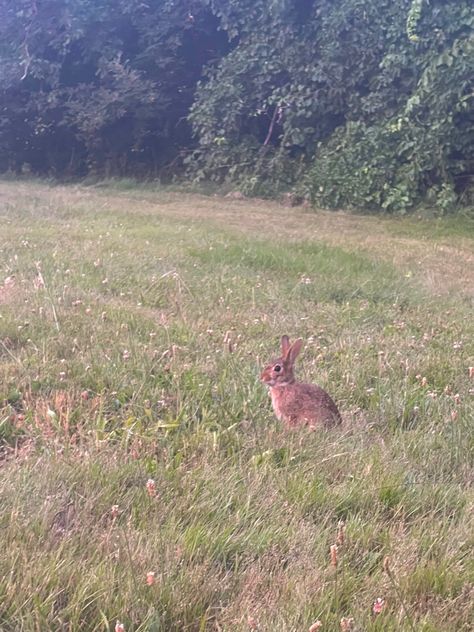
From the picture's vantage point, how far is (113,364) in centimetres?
368

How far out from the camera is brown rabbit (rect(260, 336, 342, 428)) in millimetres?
3139

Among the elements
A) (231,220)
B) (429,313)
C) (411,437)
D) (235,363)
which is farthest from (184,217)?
(411,437)

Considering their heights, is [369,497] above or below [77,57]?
below

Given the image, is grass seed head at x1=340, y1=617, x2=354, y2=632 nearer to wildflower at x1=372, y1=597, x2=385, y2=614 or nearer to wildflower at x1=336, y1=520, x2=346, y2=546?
wildflower at x1=372, y1=597, x2=385, y2=614

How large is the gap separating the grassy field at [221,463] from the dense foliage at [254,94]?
28.4ft

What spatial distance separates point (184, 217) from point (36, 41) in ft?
33.9

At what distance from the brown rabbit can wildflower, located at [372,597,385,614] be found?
1206mm

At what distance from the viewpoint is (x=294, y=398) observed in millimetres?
3217

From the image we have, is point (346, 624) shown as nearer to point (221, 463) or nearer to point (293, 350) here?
point (221, 463)

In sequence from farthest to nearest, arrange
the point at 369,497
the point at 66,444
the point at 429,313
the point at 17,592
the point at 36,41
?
the point at 36,41, the point at 429,313, the point at 66,444, the point at 369,497, the point at 17,592

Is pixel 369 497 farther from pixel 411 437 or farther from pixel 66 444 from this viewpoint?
pixel 66 444

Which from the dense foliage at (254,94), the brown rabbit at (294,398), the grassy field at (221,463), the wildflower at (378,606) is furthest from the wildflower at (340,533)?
the dense foliage at (254,94)

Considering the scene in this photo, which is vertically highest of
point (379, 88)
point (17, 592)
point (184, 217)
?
point (379, 88)

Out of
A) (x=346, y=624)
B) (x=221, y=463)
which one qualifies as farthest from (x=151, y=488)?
(x=346, y=624)
